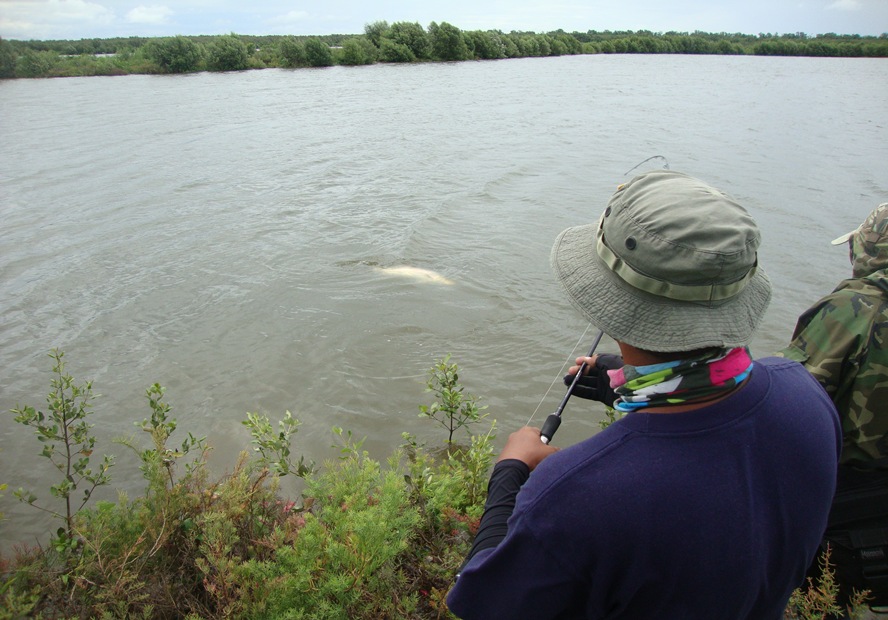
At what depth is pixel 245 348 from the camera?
7383 millimetres

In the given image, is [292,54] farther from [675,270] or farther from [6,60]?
[675,270]

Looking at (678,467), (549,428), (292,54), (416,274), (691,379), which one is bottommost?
(416,274)

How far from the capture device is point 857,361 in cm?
262

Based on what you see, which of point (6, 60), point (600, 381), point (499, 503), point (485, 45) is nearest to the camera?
point (499, 503)

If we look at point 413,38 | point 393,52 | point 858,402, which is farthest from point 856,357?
point 413,38

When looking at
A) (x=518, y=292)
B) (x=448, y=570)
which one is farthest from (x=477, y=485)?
(x=518, y=292)

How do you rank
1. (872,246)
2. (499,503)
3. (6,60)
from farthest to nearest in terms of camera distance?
(6,60) → (872,246) → (499,503)

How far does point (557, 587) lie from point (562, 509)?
216mm

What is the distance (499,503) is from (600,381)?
3.12 ft

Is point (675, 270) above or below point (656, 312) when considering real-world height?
above

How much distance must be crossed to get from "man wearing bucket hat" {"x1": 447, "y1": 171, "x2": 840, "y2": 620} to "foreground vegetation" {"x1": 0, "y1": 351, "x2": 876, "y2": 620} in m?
1.48

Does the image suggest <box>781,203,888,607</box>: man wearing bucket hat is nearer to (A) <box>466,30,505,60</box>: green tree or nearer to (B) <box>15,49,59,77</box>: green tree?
(B) <box>15,49,59,77</box>: green tree

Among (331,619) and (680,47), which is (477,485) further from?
(680,47)

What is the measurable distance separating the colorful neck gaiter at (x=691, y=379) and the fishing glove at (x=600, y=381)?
1026mm
